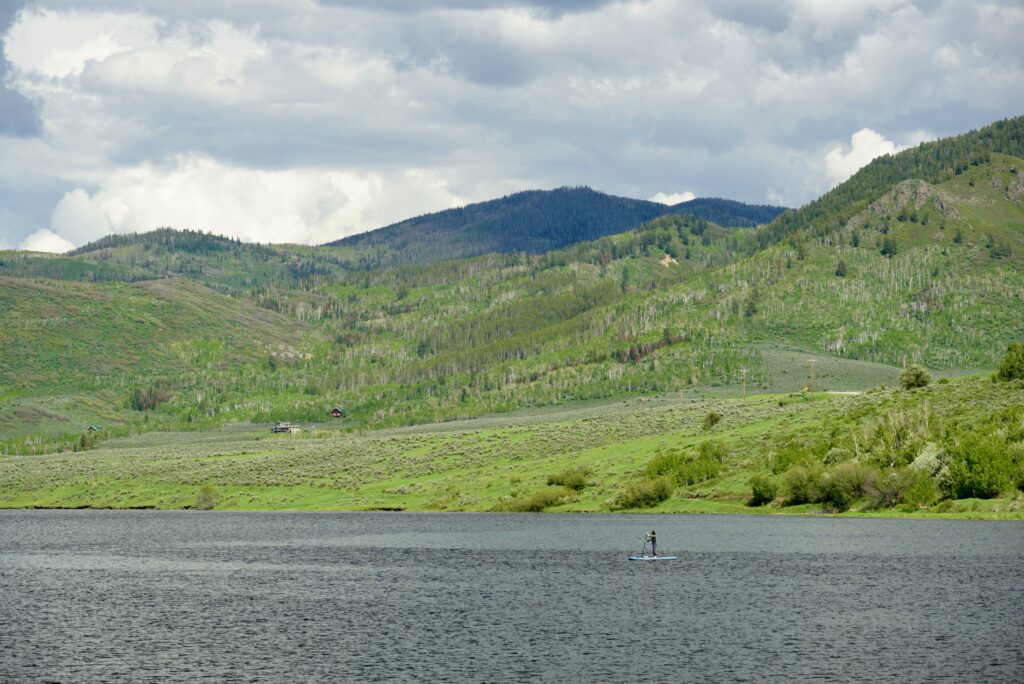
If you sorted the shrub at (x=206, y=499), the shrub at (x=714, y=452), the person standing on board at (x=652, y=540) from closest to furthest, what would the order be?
the person standing on board at (x=652, y=540)
the shrub at (x=714, y=452)
the shrub at (x=206, y=499)

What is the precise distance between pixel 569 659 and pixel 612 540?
57.8 m

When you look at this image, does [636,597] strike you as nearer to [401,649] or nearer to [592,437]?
[401,649]

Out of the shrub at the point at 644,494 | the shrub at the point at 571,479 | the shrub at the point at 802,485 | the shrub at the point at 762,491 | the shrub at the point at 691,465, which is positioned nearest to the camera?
the shrub at the point at 802,485

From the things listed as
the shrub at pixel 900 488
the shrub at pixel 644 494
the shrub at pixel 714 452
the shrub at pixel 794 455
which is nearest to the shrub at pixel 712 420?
the shrub at pixel 714 452

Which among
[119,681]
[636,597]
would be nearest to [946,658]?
[636,597]

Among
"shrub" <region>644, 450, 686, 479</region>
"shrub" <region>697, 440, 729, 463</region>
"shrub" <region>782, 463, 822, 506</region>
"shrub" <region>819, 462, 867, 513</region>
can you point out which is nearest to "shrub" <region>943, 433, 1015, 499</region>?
"shrub" <region>819, 462, 867, 513</region>

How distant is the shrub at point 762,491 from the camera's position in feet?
450

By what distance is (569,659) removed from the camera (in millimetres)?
57312

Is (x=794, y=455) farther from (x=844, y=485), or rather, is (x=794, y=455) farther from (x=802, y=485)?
(x=844, y=485)

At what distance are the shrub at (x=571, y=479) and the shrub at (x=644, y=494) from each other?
11.0m

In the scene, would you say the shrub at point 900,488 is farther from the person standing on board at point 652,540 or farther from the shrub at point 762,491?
the person standing on board at point 652,540

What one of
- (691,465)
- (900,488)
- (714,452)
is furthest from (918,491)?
(691,465)

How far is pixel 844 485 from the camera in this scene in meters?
131

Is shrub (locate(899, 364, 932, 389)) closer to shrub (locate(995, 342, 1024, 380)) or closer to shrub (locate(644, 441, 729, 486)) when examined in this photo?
shrub (locate(995, 342, 1024, 380))
